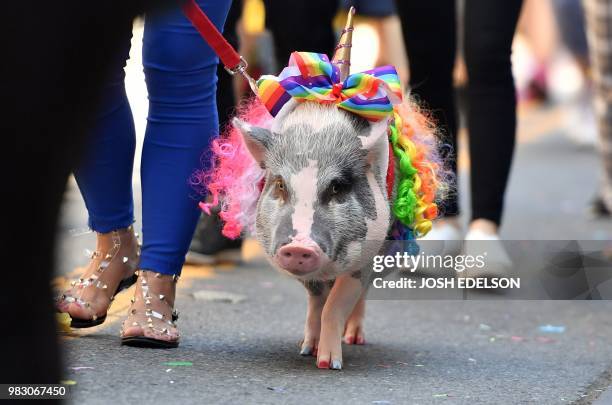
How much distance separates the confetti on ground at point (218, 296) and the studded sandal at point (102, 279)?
0.72 m

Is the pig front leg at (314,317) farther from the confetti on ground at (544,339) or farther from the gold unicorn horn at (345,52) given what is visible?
the confetti on ground at (544,339)

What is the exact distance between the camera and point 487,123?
4.61m

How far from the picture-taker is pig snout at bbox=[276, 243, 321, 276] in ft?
8.83

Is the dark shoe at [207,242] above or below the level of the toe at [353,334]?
below

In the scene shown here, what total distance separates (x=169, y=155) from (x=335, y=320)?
0.63 meters

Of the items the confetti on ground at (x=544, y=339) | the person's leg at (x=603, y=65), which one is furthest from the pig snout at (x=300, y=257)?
the person's leg at (x=603, y=65)

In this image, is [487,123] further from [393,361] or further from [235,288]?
[393,361]

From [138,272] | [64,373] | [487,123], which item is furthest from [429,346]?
[64,373]

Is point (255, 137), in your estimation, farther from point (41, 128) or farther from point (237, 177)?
point (41, 128)

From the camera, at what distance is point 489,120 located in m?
4.61

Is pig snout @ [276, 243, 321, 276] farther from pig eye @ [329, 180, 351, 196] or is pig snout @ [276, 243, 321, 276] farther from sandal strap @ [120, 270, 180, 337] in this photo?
sandal strap @ [120, 270, 180, 337]

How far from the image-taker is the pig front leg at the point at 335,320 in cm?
299

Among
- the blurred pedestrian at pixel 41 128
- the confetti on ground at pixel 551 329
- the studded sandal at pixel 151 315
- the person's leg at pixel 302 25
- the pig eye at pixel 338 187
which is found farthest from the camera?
the person's leg at pixel 302 25

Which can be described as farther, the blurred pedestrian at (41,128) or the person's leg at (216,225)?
the person's leg at (216,225)
